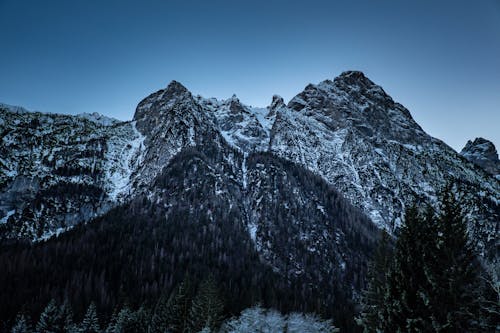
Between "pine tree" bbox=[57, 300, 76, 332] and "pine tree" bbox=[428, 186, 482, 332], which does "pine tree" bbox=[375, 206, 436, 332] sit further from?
"pine tree" bbox=[57, 300, 76, 332]

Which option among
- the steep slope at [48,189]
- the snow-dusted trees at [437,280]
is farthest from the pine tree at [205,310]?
the steep slope at [48,189]

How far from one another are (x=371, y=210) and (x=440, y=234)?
6668 inches

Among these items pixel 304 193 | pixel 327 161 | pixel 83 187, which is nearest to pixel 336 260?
pixel 304 193

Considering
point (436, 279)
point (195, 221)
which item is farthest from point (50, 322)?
point (195, 221)

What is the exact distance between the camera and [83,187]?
177m

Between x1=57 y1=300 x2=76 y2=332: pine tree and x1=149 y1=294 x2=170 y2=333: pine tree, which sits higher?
x1=149 y1=294 x2=170 y2=333: pine tree

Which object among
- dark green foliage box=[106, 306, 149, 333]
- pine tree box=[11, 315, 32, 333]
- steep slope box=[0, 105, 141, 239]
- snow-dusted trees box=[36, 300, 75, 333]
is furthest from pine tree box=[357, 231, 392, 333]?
steep slope box=[0, 105, 141, 239]

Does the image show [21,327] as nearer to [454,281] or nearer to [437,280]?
[437,280]

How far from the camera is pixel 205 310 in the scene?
5091cm

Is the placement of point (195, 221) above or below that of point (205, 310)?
above

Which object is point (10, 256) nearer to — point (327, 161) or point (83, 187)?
point (83, 187)

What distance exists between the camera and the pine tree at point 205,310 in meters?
49.3

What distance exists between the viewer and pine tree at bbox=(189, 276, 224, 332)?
4928cm

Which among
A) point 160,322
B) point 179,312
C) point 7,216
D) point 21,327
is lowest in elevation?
point 21,327
